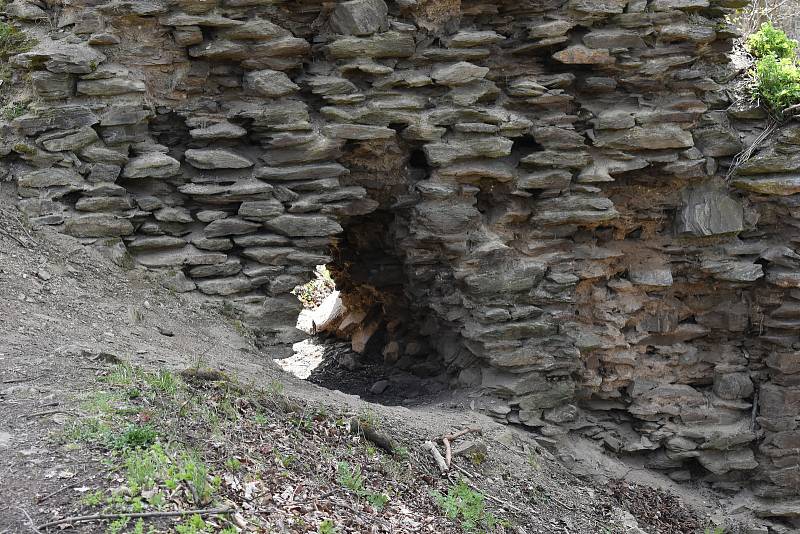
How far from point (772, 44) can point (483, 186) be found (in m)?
3.32

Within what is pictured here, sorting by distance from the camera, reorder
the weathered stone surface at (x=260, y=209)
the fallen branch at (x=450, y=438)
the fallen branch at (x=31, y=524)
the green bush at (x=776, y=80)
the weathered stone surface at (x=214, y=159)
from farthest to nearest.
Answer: the green bush at (x=776, y=80)
the weathered stone surface at (x=260, y=209)
the weathered stone surface at (x=214, y=159)
the fallen branch at (x=450, y=438)
the fallen branch at (x=31, y=524)

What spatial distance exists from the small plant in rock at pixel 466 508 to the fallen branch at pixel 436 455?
213 millimetres

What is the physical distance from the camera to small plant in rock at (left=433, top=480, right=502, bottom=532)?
531cm

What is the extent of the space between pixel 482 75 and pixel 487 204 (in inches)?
48.4

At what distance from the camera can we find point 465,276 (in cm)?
779

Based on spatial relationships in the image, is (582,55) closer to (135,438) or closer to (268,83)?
(268,83)

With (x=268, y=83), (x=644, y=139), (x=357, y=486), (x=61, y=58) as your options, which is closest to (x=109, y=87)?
(x=61, y=58)

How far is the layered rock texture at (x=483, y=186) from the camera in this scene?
6.80 meters

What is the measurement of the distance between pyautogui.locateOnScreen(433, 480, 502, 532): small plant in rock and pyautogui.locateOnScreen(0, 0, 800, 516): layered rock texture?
225cm

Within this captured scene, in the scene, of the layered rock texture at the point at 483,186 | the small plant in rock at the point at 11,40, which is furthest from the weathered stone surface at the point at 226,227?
the small plant in rock at the point at 11,40

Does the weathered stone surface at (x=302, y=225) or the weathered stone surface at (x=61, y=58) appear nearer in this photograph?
the weathered stone surface at (x=61, y=58)

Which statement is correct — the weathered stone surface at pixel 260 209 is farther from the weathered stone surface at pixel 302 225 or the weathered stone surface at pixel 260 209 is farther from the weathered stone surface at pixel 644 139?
the weathered stone surface at pixel 644 139

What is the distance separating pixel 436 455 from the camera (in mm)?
6191

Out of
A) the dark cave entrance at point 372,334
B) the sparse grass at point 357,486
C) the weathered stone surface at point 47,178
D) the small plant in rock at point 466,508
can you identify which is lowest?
the dark cave entrance at point 372,334
